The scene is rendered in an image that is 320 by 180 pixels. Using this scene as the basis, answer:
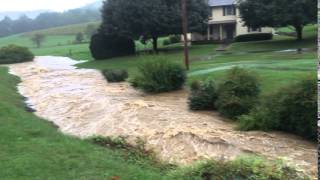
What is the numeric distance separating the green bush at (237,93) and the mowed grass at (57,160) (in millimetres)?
6370

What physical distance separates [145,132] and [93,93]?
12.3 metres

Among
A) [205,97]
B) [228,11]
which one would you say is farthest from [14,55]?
[205,97]

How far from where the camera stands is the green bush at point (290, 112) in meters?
14.8

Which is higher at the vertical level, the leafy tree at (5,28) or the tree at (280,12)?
Result: the tree at (280,12)

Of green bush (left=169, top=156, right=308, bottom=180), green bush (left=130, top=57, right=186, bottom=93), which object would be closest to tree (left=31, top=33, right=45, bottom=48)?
green bush (left=130, top=57, right=186, bottom=93)

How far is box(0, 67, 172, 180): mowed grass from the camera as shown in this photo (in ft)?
31.3

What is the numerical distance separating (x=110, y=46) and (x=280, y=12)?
17.2m

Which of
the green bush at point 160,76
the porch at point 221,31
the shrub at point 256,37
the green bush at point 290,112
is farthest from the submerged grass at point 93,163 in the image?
the porch at point 221,31

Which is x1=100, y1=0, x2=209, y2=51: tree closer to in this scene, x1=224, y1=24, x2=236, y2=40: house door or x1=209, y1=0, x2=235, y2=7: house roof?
x1=209, y1=0, x2=235, y2=7: house roof

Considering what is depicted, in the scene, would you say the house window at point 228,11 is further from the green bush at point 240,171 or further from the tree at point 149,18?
the green bush at point 240,171

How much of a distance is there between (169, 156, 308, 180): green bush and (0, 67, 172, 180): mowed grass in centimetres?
86

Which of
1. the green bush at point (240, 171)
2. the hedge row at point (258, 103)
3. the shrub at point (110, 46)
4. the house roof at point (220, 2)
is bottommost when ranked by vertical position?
the shrub at point (110, 46)

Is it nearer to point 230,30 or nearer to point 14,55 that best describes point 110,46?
point 14,55

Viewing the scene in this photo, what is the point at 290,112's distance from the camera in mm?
15547
